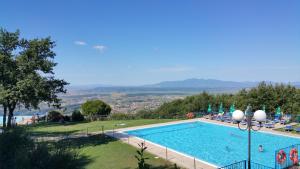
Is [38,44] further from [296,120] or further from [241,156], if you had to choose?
[296,120]

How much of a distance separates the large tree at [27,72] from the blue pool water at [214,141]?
7043 millimetres

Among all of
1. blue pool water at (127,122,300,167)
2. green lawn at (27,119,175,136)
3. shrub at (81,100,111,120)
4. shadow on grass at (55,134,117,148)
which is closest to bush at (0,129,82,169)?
shadow on grass at (55,134,117,148)

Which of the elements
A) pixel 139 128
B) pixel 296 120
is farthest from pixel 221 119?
pixel 139 128

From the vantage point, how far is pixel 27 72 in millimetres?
15602

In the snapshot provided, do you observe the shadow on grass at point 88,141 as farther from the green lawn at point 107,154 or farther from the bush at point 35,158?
the bush at point 35,158

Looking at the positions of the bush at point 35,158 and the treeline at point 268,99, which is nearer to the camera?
the bush at point 35,158

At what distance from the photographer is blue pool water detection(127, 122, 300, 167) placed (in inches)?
571

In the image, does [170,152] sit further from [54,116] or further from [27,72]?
[54,116]

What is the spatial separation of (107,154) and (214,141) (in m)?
8.72

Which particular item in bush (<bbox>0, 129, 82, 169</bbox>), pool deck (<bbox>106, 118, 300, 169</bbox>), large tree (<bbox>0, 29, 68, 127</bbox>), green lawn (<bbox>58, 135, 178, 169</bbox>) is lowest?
pool deck (<bbox>106, 118, 300, 169</bbox>)

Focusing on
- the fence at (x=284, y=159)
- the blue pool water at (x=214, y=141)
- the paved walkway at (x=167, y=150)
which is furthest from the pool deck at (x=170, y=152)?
the fence at (x=284, y=159)

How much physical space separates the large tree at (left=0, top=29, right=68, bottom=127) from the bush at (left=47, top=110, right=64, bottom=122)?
8493 millimetres

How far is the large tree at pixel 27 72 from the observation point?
14.4 m

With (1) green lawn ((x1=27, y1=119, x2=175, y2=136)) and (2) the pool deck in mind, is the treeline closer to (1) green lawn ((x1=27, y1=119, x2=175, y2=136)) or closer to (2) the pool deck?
(2) the pool deck
